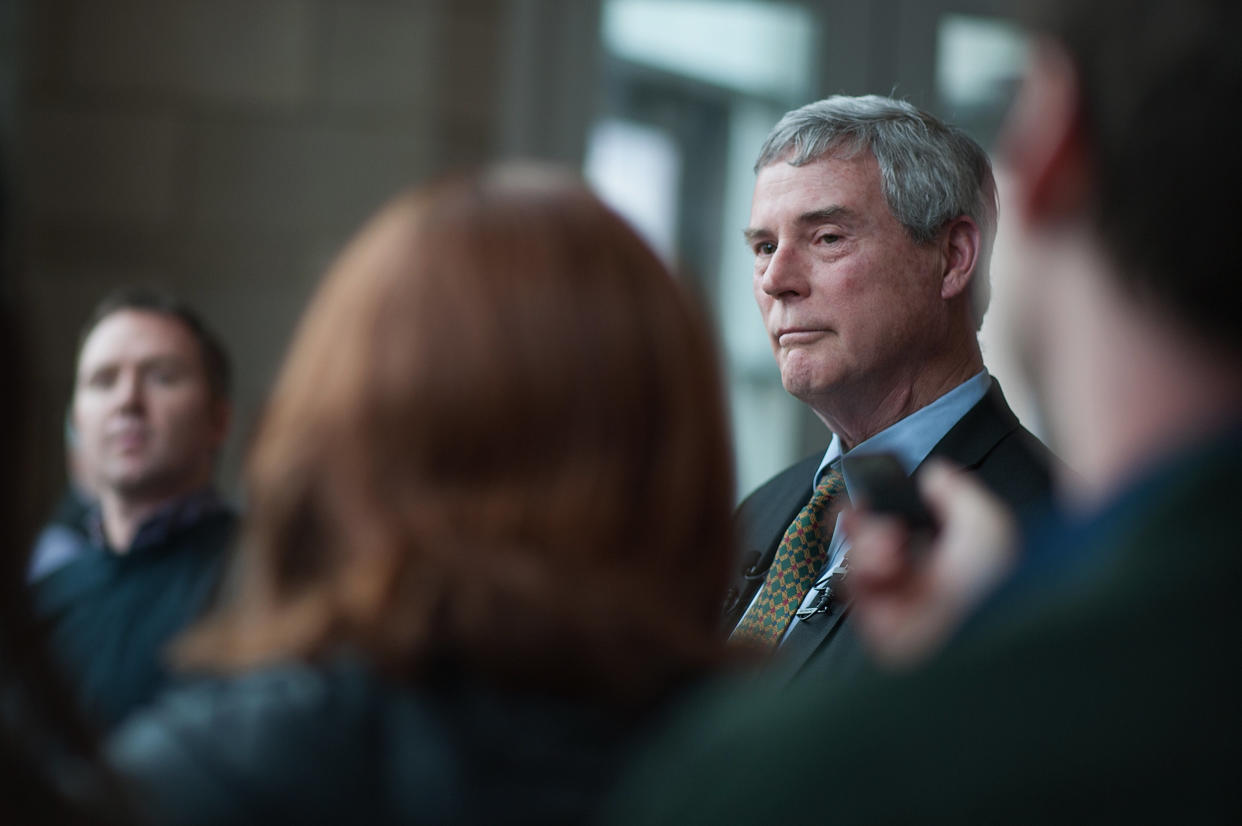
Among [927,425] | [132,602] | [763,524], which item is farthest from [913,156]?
[132,602]

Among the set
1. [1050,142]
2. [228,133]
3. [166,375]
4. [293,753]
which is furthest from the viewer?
[228,133]

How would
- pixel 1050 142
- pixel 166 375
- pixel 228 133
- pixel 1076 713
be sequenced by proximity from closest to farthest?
pixel 1076 713, pixel 1050 142, pixel 166 375, pixel 228 133

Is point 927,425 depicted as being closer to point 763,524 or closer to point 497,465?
point 763,524

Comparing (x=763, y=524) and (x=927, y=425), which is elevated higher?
(x=927, y=425)

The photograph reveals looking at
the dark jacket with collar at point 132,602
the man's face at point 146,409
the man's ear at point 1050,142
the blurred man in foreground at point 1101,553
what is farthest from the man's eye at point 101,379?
the man's ear at point 1050,142

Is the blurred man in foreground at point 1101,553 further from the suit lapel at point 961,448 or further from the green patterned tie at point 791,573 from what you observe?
the green patterned tie at point 791,573

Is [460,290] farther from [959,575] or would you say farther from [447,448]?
[959,575]

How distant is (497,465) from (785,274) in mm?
1829

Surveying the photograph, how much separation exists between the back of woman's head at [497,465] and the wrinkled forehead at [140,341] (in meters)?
2.34

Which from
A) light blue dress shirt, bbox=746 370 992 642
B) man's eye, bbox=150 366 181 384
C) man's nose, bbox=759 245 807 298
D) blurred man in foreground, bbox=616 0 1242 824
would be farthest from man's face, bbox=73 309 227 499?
blurred man in foreground, bbox=616 0 1242 824

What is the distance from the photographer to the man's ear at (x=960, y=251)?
271 cm

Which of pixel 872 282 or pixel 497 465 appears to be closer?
pixel 497 465

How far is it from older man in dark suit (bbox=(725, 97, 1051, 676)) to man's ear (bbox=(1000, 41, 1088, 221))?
170 cm

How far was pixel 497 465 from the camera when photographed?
1.00 metres
